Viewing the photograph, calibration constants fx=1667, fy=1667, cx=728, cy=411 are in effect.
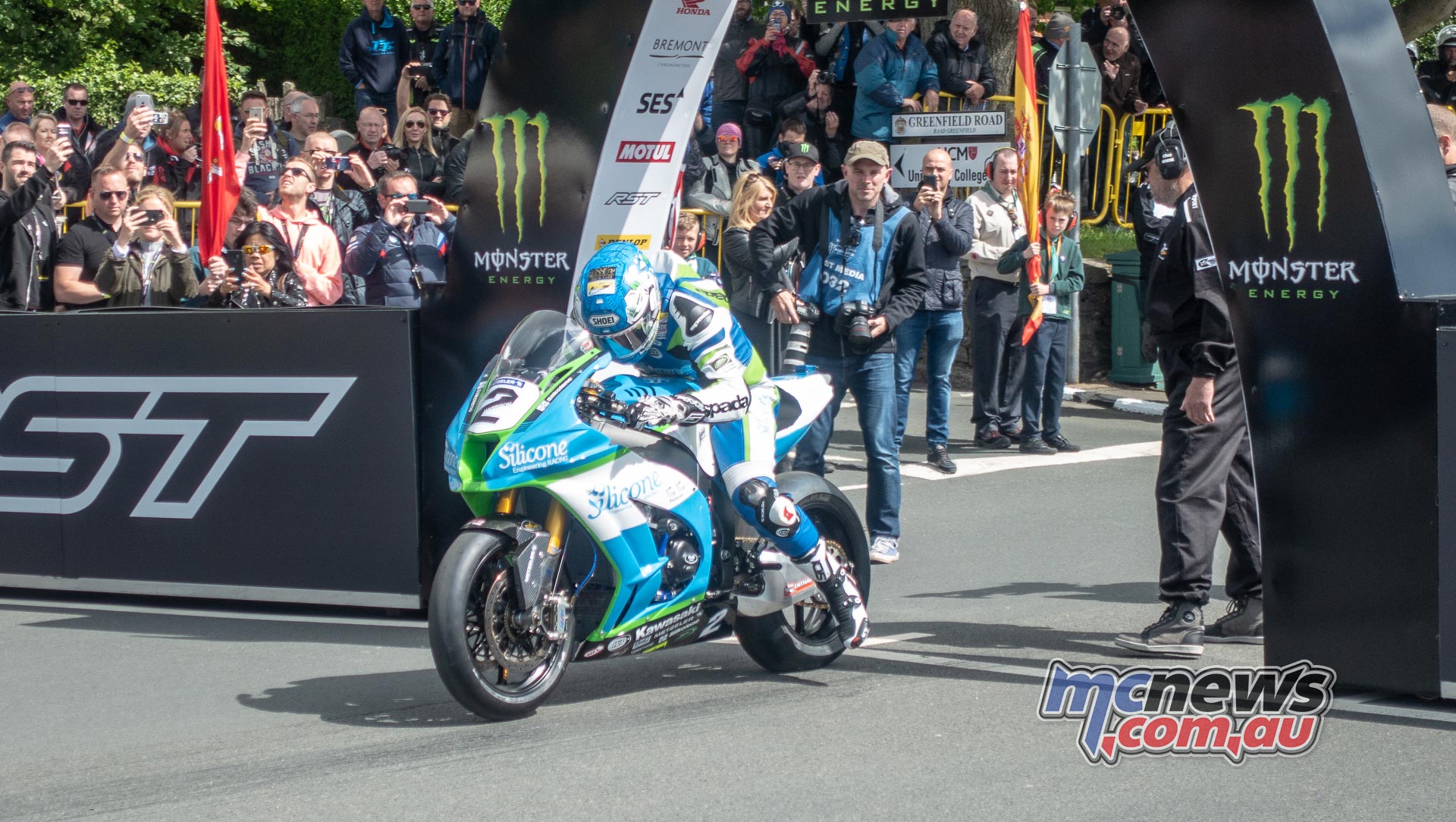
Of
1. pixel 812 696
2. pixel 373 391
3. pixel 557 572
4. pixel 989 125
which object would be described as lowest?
pixel 812 696

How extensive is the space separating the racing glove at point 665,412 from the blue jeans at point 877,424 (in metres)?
2.86

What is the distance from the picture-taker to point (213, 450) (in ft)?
25.5

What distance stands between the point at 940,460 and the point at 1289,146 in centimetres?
597

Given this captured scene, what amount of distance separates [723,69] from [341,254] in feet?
22.7

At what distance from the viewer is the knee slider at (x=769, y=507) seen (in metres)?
6.06

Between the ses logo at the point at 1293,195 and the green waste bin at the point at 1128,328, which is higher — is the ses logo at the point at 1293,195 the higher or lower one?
the higher one

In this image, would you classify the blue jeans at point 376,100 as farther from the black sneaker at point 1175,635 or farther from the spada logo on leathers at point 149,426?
the black sneaker at point 1175,635

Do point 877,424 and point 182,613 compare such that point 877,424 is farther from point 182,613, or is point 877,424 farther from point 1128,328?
point 1128,328

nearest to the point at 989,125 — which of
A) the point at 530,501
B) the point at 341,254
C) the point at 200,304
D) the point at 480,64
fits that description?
the point at 480,64

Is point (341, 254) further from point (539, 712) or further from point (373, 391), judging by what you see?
point (539, 712)

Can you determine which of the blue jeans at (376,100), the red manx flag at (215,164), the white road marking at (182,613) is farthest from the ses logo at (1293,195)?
the blue jeans at (376,100)

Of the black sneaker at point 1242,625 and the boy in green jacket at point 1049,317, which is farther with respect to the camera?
the boy in green jacket at point 1049,317

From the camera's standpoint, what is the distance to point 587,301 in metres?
5.84

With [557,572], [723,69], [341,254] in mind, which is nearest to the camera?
[557,572]
